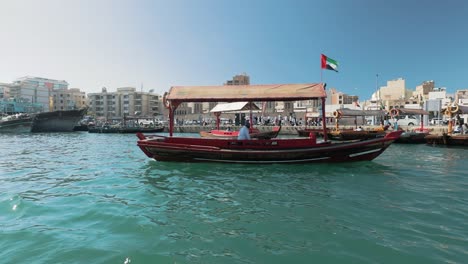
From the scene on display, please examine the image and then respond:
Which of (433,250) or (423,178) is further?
(423,178)

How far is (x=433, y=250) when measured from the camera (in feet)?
15.2

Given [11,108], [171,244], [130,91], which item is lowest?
[171,244]

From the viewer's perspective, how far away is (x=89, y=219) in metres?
6.18

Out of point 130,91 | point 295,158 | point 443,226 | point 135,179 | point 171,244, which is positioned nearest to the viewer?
point 171,244

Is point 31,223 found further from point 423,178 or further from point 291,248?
point 423,178

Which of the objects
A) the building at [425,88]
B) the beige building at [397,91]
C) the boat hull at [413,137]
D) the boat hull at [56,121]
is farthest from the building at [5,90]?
the building at [425,88]

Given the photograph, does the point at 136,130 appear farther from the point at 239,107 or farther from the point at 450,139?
the point at 450,139

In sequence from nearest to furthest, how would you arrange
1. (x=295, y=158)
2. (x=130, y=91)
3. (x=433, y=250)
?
1. (x=433, y=250)
2. (x=295, y=158)
3. (x=130, y=91)

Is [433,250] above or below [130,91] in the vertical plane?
below

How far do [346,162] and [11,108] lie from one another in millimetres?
104750

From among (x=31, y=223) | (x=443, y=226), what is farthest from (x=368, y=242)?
(x=31, y=223)

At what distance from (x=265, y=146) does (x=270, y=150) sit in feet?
0.99

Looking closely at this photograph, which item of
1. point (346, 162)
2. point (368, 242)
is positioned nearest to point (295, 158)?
point (346, 162)

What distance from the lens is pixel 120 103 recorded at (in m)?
118
